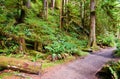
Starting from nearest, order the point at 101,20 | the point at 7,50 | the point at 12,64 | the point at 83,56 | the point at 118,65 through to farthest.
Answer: the point at 12,64
the point at 118,65
the point at 7,50
the point at 83,56
the point at 101,20

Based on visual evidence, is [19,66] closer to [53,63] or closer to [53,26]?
[53,63]

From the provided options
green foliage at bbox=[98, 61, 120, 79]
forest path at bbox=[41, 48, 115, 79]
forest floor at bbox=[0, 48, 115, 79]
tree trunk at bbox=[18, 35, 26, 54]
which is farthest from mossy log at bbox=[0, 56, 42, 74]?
tree trunk at bbox=[18, 35, 26, 54]

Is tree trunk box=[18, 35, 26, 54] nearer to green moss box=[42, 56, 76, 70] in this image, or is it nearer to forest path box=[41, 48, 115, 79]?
green moss box=[42, 56, 76, 70]

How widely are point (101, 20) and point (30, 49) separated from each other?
712 inches

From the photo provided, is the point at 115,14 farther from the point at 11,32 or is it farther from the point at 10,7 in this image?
the point at 11,32

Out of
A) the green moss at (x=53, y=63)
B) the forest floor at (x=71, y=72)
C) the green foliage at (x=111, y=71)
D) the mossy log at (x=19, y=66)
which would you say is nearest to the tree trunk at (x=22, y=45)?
the green moss at (x=53, y=63)

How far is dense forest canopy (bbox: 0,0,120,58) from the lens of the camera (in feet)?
48.2

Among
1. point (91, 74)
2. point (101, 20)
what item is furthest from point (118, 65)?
point (101, 20)

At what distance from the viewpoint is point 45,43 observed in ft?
51.3

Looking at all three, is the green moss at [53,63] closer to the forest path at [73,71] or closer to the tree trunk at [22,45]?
the forest path at [73,71]

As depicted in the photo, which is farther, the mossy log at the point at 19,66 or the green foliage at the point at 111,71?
the green foliage at the point at 111,71

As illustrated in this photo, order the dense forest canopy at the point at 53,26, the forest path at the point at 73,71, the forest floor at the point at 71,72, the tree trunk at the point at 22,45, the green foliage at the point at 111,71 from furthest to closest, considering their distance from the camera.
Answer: the dense forest canopy at the point at 53,26 < the tree trunk at the point at 22,45 < the green foliage at the point at 111,71 < the forest path at the point at 73,71 < the forest floor at the point at 71,72

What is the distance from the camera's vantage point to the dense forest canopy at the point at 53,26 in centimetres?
1469

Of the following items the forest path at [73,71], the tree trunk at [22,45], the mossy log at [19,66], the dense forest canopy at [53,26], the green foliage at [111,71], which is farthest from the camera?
the dense forest canopy at [53,26]
